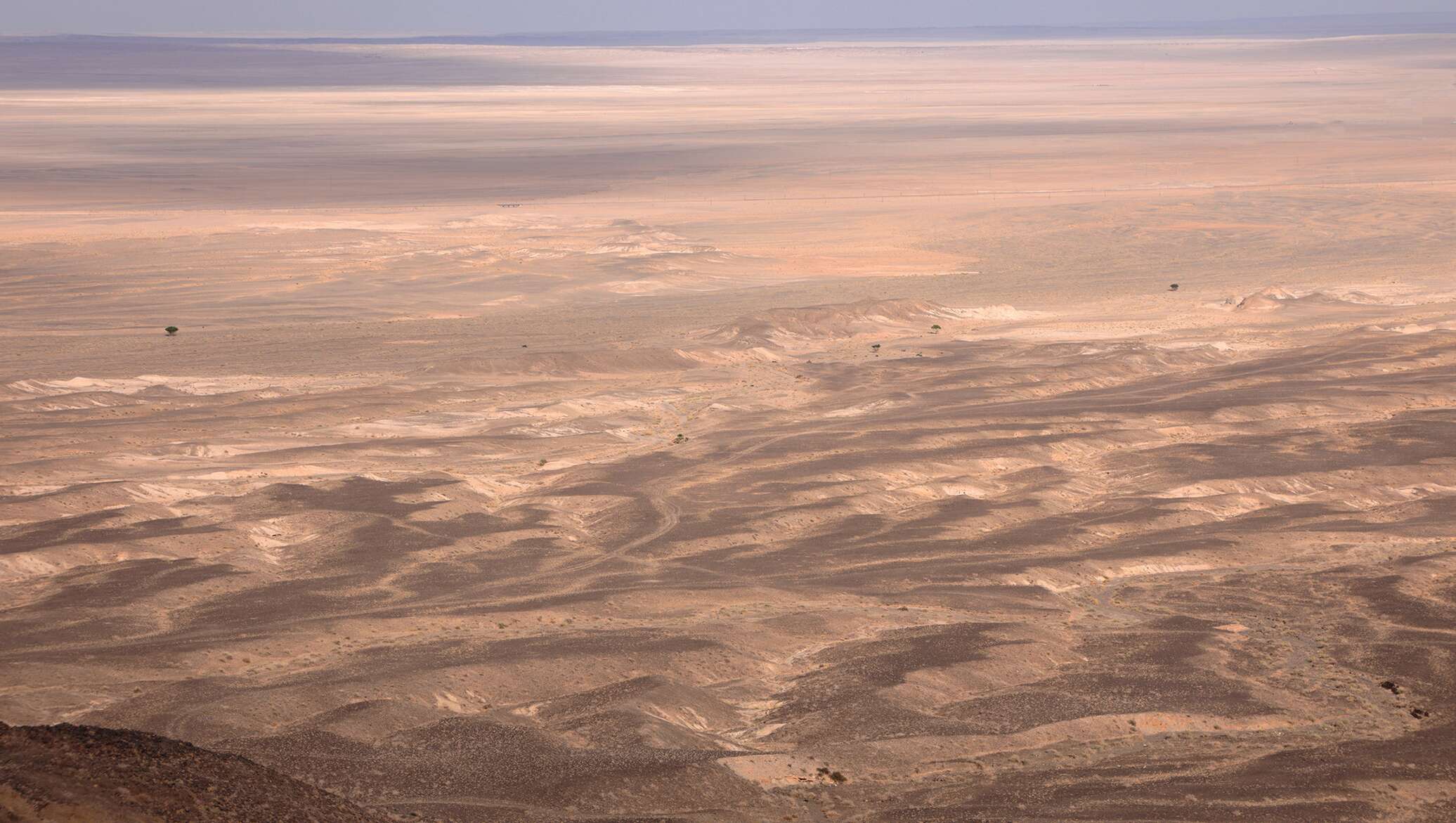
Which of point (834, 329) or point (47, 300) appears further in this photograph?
point (47, 300)

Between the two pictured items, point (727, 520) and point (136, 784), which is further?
point (727, 520)

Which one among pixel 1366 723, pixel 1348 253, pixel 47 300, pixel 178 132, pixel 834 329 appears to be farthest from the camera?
pixel 178 132

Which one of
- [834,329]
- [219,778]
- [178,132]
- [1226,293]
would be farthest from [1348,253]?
[178,132]

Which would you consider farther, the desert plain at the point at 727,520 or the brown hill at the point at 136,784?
the desert plain at the point at 727,520

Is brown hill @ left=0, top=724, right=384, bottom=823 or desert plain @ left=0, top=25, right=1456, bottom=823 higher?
brown hill @ left=0, top=724, right=384, bottom=823

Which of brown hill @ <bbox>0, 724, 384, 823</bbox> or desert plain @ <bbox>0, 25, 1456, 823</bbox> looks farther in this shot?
desert plain @ <bbox>0, 25, 1456, 823</bbox>

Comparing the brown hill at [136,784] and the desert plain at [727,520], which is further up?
the brown hill at [136,784]

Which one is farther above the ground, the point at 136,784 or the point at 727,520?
the point at 136,784

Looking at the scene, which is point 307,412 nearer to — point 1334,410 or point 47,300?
point 47,300
